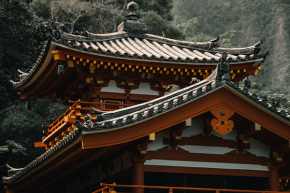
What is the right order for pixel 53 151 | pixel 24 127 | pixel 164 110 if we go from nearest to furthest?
pixel 164 110 < pixel 53 151 < pixel 24 127

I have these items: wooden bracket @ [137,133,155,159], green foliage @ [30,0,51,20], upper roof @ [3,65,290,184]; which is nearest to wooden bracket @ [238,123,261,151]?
upper roof @ [3,65,290,184]

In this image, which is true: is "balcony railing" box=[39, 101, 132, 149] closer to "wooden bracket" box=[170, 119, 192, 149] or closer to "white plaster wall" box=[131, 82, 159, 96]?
"white plaster wall" box=[131, 82, 159, 96]

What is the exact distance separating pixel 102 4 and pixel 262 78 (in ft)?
96.2

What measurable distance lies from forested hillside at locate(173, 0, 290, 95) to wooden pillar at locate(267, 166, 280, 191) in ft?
151

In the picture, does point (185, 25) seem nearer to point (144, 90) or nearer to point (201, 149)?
point (144, 90)

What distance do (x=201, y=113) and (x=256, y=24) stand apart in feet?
220

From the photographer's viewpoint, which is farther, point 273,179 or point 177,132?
point 273,179

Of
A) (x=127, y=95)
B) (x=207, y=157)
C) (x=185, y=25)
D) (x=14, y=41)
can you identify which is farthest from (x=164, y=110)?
(x=185, y=25)

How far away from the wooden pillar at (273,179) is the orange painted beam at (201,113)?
122cm

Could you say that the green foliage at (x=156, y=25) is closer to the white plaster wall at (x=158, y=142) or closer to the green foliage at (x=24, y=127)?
the green foliage at (x=24, y=127)

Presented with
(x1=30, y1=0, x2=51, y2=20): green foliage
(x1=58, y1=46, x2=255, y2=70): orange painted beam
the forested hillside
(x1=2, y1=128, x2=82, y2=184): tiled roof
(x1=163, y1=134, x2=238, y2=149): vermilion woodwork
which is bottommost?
(x1=2, y1=128, x2=82, y2=184): tiled roof

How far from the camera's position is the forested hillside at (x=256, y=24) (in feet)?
209

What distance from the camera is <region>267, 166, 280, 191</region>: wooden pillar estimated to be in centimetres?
1091

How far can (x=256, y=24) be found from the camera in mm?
73125
